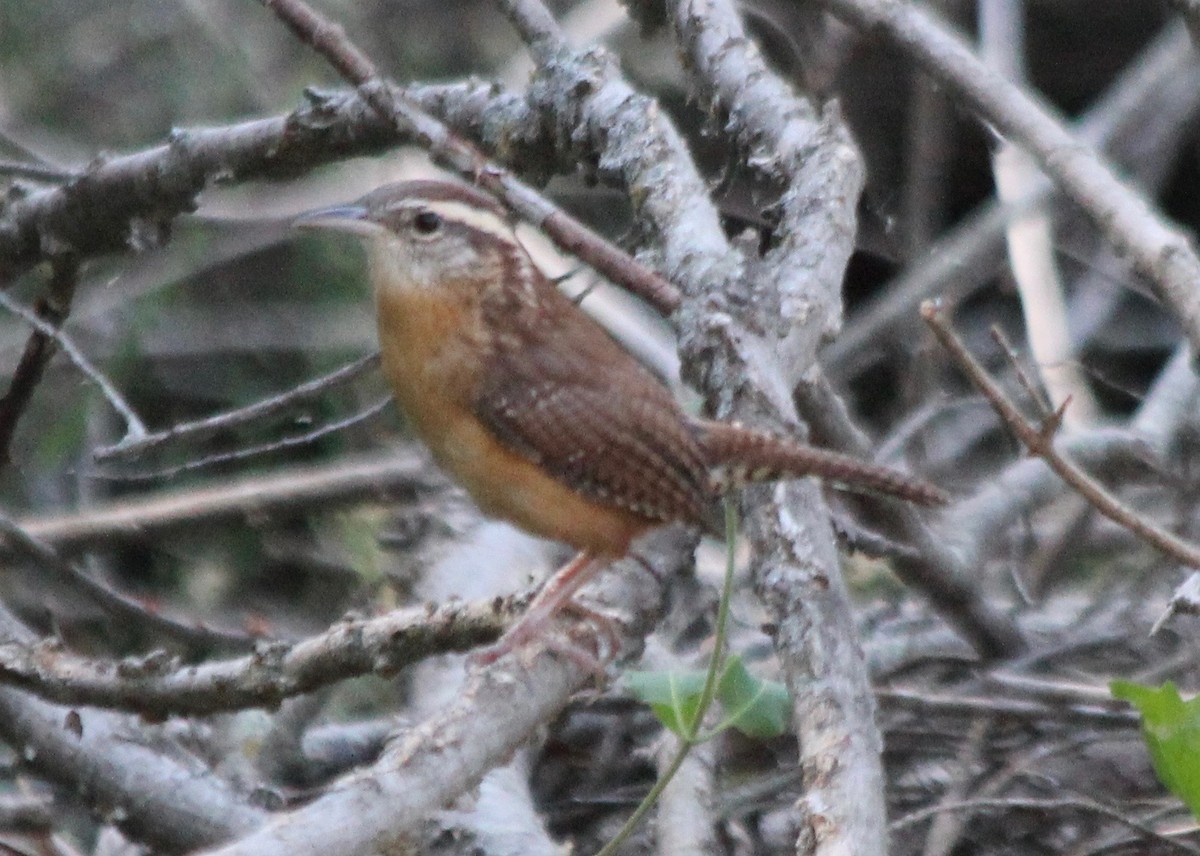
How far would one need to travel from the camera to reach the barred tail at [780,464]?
247 centimetres

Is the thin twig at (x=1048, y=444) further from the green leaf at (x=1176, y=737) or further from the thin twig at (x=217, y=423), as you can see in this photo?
the thin twig at (x=217, y=423)

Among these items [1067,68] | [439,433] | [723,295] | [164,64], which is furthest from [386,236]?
[1067,68]

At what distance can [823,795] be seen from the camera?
1.82 meters

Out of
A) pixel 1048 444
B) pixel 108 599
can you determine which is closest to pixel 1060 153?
pixel 1048 444

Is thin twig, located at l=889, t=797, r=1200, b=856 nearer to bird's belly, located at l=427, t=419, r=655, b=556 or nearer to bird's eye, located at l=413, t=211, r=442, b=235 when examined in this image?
bird's belly, located at l=427, t=419, r=655, b=556

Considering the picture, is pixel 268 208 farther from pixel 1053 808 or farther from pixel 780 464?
pixel 1053 808

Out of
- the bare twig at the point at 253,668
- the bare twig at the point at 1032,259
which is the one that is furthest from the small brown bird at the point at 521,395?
the bare twig at the point at 1032,259

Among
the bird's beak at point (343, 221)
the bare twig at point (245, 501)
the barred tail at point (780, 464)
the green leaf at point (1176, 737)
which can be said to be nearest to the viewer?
the green leaf at point (1176, 737)

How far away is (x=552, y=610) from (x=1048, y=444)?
0.83m

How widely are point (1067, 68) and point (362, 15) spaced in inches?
94.8

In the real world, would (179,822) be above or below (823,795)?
above

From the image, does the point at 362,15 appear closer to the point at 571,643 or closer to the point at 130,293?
the point at 130,293

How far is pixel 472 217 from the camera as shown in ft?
10.5

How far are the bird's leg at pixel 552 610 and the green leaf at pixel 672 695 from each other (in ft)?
0.77
